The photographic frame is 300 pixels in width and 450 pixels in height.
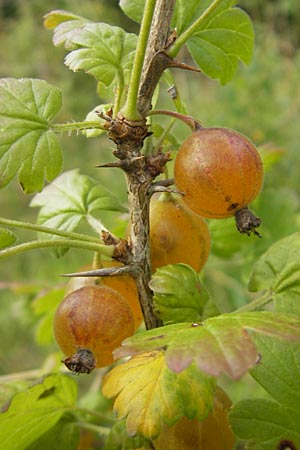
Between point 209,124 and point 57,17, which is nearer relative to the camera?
point 57,17

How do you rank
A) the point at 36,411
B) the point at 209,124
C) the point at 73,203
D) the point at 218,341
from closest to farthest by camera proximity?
the point at 218,341 → the point at 36,411 → the point at 73,203 → the point at 209,124

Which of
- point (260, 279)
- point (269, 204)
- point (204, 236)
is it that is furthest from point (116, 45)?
point (269, 204)

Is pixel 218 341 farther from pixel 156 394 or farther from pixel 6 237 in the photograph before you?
pixel 6 237

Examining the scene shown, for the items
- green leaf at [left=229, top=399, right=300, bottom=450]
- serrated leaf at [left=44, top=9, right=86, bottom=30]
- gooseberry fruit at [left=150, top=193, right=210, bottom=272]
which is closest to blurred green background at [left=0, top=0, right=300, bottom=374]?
gooseberry fruit at [left=150, top=193, right=210, bottom=272]

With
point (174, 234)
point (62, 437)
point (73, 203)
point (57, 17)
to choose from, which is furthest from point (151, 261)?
point (57, 17)

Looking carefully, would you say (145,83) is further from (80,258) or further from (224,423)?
(80,258)

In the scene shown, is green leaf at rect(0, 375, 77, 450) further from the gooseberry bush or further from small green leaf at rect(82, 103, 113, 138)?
small green leaf at rect(82, 103, 113, 138)

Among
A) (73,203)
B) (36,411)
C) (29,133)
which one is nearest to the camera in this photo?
(29,133)
